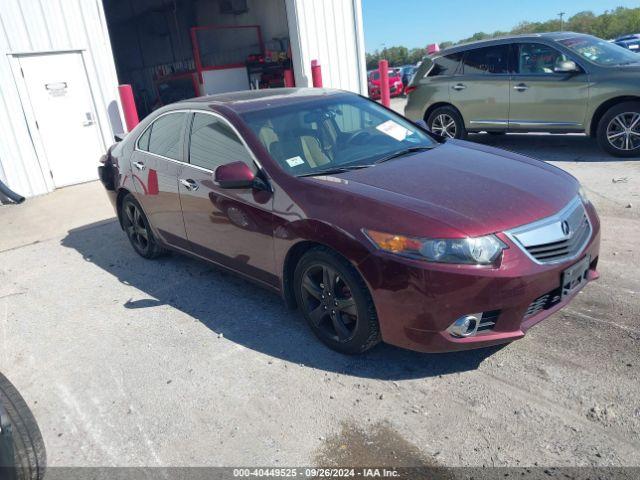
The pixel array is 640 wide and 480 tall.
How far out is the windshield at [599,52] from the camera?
25.4ft

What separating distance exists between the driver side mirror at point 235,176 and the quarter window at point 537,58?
625 centimetres

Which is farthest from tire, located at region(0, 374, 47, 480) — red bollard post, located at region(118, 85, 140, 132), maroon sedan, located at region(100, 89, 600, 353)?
red bollard post, located at region(118, 85, 140, 132)

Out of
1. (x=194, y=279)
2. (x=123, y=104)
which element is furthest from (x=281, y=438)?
(x=123, y=104)

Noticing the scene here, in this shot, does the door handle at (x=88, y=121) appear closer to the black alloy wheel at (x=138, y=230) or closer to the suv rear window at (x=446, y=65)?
the black alloy wheel at (x=138, y=230)

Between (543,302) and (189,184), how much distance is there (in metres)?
2.75

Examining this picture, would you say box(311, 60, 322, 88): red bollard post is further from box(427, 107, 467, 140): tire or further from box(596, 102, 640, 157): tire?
box(596, 102, 640, 157): tire

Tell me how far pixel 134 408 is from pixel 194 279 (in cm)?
189

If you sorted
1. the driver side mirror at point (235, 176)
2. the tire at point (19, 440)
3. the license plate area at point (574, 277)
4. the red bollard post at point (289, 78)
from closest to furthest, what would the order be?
the tire at point (19, 440) → the license plate area at point (574, 277) → the driver side mirror at point (235, 176) → the red bollard post at point (289, 78)

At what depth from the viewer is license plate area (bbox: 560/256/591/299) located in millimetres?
3012

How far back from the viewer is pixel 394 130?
439cm

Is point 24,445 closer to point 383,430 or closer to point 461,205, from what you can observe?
point 383,430

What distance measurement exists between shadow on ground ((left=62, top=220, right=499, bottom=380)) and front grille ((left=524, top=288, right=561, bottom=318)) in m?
0.47

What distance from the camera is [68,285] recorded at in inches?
205

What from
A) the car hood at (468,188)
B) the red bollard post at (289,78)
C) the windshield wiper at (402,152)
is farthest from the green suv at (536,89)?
the windshield wiper at (402,152)
